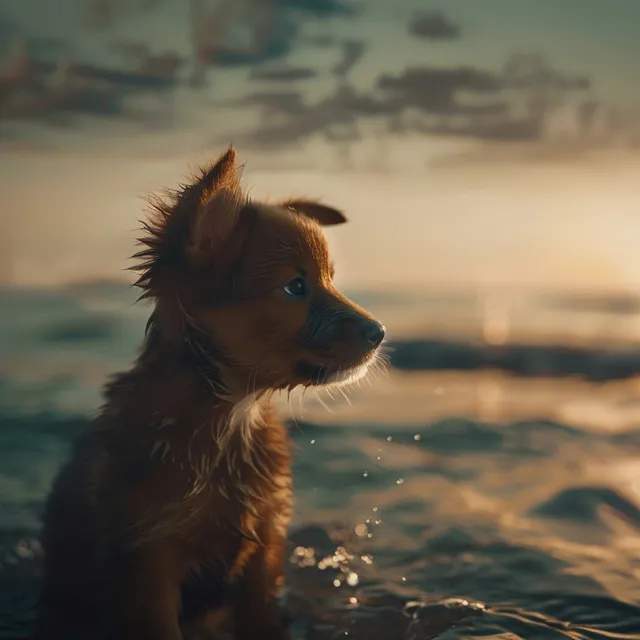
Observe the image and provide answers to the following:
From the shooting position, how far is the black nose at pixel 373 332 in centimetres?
358

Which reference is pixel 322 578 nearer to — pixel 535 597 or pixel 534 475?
pixel 535 597

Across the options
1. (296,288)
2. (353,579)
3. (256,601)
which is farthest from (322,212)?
(353,579)

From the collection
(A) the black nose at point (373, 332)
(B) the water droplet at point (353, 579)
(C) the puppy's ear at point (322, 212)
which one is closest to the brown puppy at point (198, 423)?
(A) the black nose at point (373, 332)

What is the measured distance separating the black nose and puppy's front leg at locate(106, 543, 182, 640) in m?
1.08

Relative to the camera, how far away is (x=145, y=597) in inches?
133

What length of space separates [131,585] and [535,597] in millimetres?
1888

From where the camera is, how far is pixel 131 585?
3398 mm

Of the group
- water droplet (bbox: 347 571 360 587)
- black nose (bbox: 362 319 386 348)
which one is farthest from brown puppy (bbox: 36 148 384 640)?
water droplet (bbox: 347 571 360 587)

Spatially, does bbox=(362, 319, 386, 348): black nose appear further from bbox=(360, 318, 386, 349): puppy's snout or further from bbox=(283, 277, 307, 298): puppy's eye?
bbox=(283, 277, 307, 298): puppy's eye

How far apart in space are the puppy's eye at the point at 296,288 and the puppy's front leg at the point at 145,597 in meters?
1.05

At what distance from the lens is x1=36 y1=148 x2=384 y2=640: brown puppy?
3.43 metres

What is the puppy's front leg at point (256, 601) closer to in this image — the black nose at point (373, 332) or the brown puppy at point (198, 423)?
the brown puppy at point (198, 423)

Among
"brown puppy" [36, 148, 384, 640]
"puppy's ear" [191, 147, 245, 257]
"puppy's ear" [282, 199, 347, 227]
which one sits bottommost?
"brown puppy" [36, 148, 384, 640]

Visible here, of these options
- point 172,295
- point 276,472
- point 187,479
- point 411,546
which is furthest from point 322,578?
point 172,295
